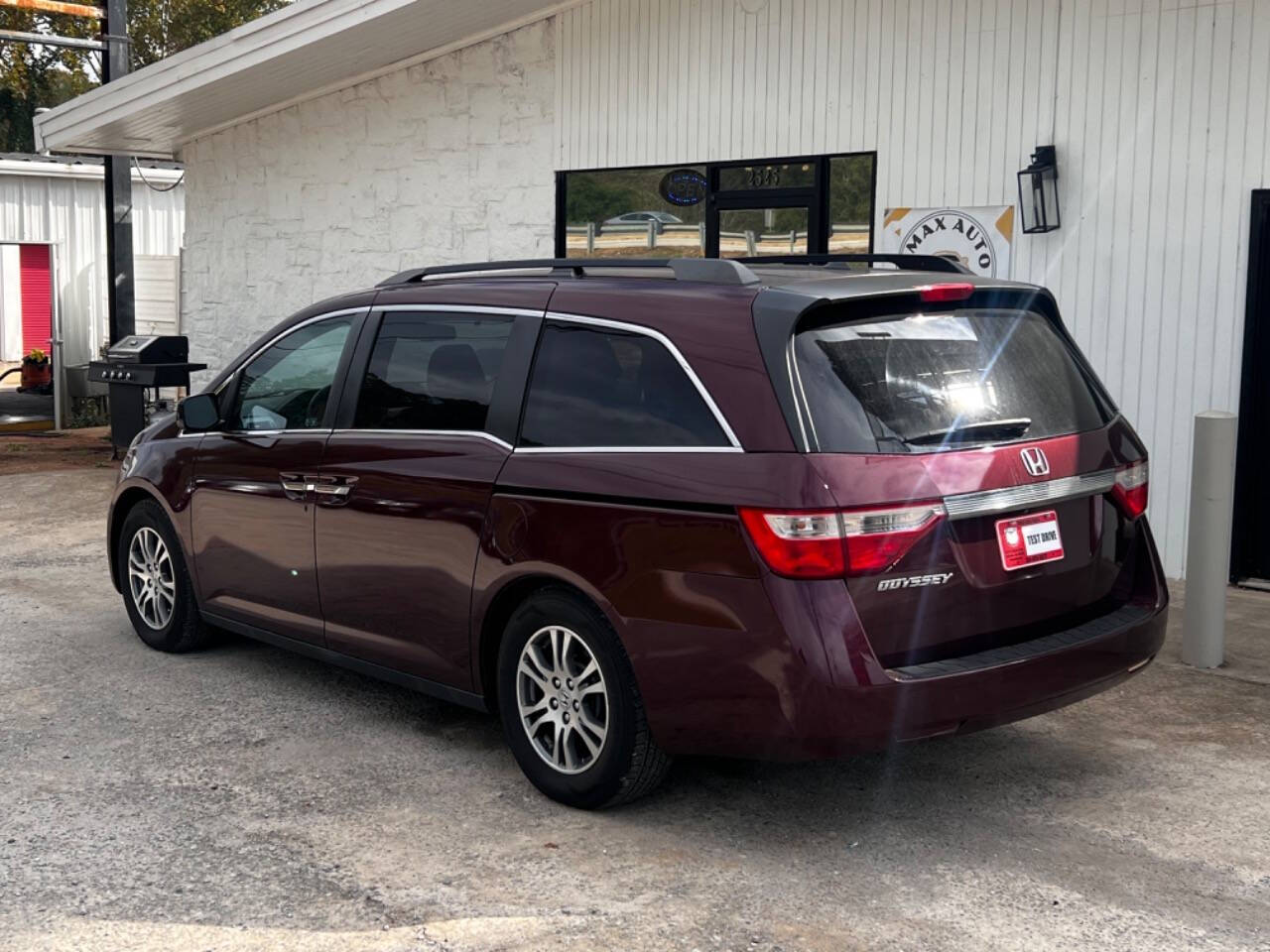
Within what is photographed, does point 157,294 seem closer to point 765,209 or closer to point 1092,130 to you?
point 765,209

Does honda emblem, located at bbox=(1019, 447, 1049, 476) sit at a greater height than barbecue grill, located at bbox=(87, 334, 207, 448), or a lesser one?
greater

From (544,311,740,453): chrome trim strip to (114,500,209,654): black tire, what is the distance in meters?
2.60

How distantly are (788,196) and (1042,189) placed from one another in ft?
6.67

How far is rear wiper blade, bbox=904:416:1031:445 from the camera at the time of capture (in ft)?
14.4

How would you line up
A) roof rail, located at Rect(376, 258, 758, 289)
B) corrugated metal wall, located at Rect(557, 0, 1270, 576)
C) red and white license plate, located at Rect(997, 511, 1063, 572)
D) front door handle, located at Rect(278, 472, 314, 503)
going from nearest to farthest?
1. red and white license plate, located at Rect(997, 511, 1063, 572)
2. roof rail, located at Rect(376, 258, 758, 289)
3. front door handle, located at Rect(278, 472, 314, 503)
4. corrugated metal wall, located at Rect(557, 0, 1270, 576)

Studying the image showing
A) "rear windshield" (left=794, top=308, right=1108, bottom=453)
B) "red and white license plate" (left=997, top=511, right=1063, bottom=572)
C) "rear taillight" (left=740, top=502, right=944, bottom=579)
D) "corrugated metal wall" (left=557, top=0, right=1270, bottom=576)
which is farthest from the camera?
"corrugated metal wall" (left=557, top=0, right=1270, bottom=576)

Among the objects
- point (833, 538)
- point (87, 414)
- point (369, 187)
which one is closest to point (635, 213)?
point (369, 187)

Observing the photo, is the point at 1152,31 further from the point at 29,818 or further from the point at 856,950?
the point at 29,818

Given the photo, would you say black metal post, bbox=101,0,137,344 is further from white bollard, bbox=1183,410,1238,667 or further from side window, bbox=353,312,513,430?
white bollard, bbox=1183,410,1238,667

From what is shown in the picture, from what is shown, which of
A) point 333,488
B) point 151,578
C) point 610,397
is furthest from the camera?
point 151,578

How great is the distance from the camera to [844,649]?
414 cm

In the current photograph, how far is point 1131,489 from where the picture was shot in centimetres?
497

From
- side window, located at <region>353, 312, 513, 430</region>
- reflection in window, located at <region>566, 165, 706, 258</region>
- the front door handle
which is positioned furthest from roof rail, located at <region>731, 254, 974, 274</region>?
reflection in window, located at <region>566, 165, 706, 258</region>

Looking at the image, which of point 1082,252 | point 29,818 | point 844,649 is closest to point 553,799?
point 844,649
